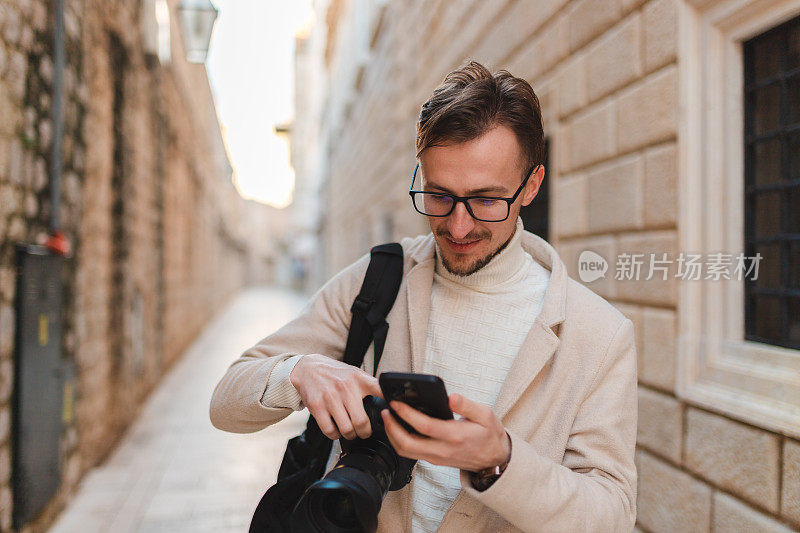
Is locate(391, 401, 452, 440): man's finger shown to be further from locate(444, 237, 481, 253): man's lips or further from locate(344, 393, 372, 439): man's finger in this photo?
locate(444, 237, 481, 253): man's lips

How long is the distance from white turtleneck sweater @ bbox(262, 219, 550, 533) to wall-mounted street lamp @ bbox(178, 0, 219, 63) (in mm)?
5426

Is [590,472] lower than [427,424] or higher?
lower

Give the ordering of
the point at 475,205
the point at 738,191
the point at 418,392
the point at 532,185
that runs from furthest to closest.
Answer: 1. the point at 738,191
2. the point at 532,185
3. the point at 475,205
4. the point at 418,392

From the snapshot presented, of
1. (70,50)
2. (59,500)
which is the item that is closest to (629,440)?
(59,500)

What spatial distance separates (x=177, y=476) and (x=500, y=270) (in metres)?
4.12

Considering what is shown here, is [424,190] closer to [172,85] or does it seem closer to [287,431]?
[287,431]

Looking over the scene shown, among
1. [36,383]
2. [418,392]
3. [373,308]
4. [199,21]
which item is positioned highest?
[199,21]

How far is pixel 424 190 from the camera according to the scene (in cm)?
136

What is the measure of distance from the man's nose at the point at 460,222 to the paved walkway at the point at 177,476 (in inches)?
126

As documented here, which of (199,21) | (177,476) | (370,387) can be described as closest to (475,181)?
(370,387)

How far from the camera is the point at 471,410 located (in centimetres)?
102

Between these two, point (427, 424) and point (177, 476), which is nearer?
point (427, 424)

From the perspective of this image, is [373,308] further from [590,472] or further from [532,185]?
[590,472]

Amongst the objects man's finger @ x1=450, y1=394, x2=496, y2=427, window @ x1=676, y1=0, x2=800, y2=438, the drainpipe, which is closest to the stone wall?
the drainpipe
